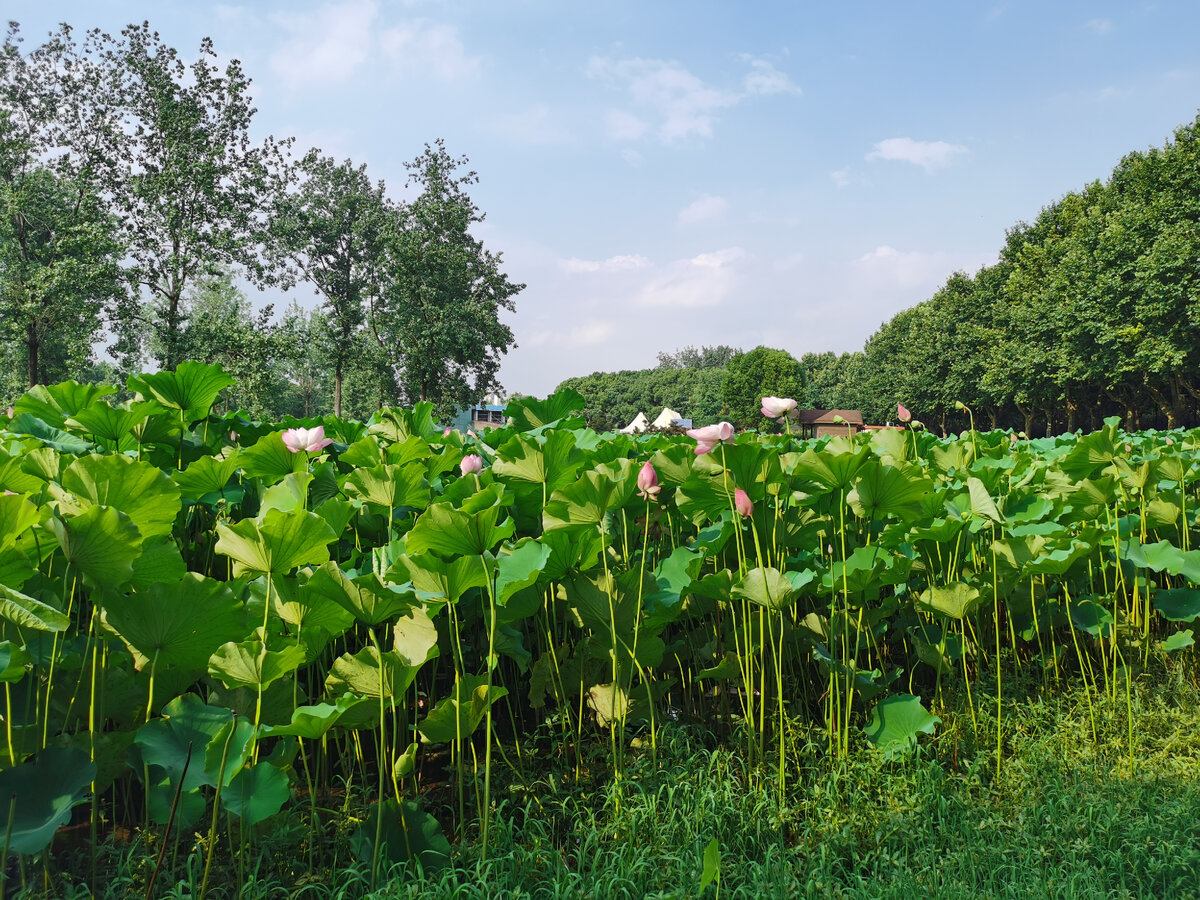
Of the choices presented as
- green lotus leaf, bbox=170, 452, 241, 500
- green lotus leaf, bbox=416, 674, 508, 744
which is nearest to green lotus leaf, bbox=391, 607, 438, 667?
green lotus leaf, bbox=416, 674, 508, 744

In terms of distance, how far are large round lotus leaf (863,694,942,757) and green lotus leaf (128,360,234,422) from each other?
88.6 inches

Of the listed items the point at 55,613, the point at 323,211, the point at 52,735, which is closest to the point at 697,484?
the point at 55,613

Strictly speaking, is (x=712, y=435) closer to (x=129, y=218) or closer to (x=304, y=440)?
(x=304, y=440)

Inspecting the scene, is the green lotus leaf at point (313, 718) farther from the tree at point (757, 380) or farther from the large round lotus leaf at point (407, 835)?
the tree at point (757, 380)

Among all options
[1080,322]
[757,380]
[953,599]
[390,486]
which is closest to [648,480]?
[390,486]

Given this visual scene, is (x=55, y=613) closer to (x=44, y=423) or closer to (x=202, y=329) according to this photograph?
(x=44, y=423)

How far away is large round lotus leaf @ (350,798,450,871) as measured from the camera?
1631 mm

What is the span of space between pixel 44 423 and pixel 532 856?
2.09m

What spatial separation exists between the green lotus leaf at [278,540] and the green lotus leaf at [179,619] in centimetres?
9

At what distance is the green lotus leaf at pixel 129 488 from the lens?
4.89 feet

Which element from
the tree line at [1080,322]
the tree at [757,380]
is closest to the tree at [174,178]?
the tree line at [1080,322]

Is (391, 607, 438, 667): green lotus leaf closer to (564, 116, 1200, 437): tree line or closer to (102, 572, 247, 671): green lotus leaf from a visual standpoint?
(102, 572, 247, 671): green lotus leaf

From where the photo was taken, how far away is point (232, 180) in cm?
1955

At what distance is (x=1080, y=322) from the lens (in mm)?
21844
